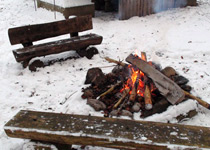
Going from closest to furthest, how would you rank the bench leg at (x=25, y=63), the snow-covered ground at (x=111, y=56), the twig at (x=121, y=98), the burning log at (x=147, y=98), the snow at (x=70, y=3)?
the burning log at (x=147, y=98), the twig at (x=121, y=98), the snow-covered ground at (x=111, y=56), the bench leg at (x=25, y=63), the snow at (x=70, y=3)

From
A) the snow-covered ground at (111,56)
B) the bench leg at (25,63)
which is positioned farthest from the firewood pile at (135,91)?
the bench leg at (25,63)

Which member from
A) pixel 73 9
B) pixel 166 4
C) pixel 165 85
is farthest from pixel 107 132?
pixel 166 4

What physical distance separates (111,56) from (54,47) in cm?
187

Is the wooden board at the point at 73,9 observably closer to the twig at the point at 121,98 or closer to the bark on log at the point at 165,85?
the bark on log at the point at 165,85

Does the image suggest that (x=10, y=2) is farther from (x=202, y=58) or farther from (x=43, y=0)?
(x=202, y=58)

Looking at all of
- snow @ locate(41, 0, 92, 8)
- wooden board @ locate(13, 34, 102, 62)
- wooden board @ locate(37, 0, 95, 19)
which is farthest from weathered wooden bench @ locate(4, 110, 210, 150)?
snow @ locate(41, 0, 92, 8)

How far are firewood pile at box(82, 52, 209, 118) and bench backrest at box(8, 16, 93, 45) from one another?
2.17m

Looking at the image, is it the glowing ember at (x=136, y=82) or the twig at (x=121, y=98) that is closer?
the twig at (x=121, y=98)

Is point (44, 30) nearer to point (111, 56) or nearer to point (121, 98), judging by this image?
point (111, 56)

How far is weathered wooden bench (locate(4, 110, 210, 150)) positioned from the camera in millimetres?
2590

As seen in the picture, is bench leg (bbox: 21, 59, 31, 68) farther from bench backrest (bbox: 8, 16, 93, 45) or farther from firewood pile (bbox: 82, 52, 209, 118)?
firewood pile (bbox: 82, 52, 209, 118)

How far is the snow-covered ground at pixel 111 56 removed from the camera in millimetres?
4254

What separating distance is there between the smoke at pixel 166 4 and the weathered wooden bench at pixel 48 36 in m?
4.65

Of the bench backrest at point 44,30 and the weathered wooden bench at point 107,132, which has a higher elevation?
the bench backrest at point 44,30
